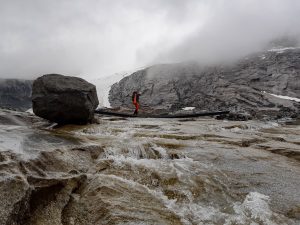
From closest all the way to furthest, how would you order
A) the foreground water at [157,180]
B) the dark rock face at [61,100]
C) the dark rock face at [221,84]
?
the foreground water at [157,180] < the dark rock face at [61,100] < the dark rock face at [221,84]

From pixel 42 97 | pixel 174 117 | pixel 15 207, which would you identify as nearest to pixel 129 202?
pixel 15 207

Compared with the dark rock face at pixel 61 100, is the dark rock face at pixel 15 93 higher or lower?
lower

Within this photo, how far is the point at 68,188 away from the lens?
8844 mm

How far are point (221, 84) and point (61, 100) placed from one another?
7703cm

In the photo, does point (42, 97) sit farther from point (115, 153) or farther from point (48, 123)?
point (115, 153)

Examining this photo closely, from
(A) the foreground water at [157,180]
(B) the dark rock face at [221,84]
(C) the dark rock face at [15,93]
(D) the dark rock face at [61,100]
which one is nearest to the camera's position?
(A) the foreground water at [157,180]

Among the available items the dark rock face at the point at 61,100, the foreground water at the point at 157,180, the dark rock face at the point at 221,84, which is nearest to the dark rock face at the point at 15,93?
the dark rock face at the point at 221,84

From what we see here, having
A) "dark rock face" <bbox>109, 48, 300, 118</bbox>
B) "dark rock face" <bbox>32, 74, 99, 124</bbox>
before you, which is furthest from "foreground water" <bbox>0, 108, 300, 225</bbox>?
"dark rock face" <bbox>109, 48, 300, 118</bbox>

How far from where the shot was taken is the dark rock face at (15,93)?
581 ft

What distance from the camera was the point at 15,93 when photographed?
607ft

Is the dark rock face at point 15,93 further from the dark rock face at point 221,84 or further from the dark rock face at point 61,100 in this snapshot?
the dark rock face at point 61,100

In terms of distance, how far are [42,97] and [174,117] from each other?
44.0 feet

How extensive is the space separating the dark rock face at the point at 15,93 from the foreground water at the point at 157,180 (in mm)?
169113

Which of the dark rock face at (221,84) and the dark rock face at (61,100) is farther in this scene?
the dark rock face at (221,84)
